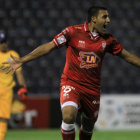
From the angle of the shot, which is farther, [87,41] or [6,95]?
[6,95]

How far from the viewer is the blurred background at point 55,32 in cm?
1336

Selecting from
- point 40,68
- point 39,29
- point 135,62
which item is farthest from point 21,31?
point 135,62

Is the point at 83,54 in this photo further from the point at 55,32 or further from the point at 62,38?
the point at 55,32

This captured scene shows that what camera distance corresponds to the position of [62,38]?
505cm

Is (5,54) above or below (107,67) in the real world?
above

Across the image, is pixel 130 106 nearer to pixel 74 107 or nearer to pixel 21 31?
pixel 21 31

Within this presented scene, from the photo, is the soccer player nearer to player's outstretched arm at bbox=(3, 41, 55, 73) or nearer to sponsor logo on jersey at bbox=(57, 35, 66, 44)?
sponsor logo on jersey at bbox=(57, 35, 66, 44)

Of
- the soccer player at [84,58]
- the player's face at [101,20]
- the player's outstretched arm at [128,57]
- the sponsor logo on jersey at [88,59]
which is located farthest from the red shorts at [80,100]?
the player's face at [101,20]

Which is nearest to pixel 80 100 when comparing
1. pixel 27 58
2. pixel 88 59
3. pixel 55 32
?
pixel 88 59

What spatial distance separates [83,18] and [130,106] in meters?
4.41

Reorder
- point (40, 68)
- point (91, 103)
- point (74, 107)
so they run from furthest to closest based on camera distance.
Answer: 1. point (40, 68)
2. point (91, 103)
3. point (74, 107)

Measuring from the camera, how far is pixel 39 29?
14695 mm

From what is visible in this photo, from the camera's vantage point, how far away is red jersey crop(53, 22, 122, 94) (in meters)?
5.11

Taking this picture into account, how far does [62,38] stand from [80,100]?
0.78m
